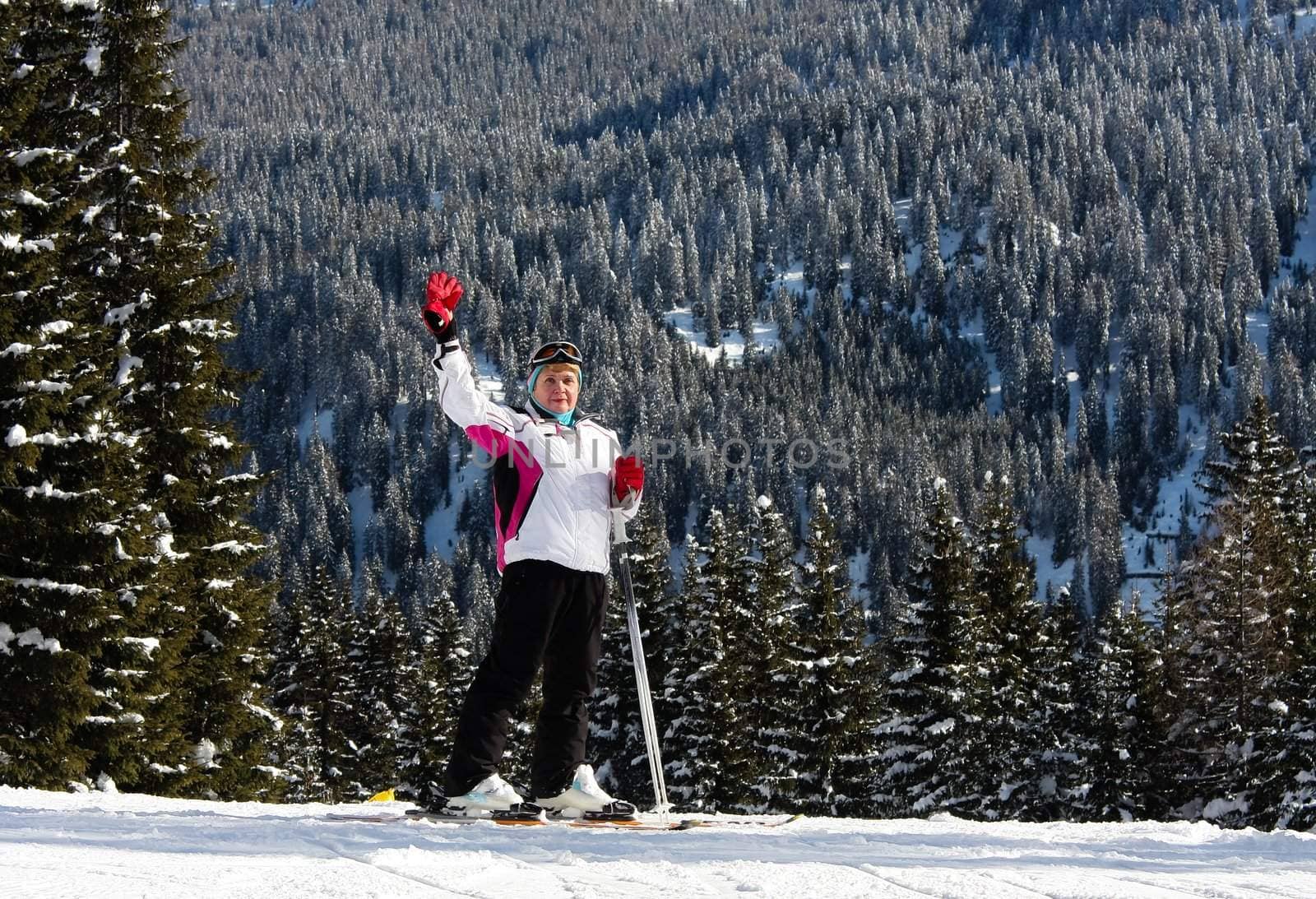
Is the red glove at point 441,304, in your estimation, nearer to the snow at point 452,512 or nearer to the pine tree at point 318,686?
the pine tree at point 318,686

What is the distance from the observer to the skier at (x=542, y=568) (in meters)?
5.68

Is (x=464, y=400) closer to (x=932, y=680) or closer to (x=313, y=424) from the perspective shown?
(x=932, y=680)

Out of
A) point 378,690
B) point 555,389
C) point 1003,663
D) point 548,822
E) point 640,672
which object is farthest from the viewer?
point 378,690

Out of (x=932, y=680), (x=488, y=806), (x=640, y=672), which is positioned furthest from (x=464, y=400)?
(x=932, y=680)

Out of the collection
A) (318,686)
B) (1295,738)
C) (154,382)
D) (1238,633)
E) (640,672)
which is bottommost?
(318,686)

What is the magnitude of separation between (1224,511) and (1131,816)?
6371mm

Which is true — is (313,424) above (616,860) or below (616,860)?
above

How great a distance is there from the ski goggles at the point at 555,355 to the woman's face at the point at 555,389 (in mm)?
42

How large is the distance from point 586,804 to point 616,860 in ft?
4.72

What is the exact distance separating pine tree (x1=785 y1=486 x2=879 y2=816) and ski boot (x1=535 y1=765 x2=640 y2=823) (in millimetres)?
Result: 18663

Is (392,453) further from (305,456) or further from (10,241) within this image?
(10,241)

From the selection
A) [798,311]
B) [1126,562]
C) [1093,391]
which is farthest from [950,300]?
[1126,562]

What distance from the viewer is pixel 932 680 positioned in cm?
2255

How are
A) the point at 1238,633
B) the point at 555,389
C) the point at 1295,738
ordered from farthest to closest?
the point at 1238,633 → the point at 1295,738 → the point at 555,389
